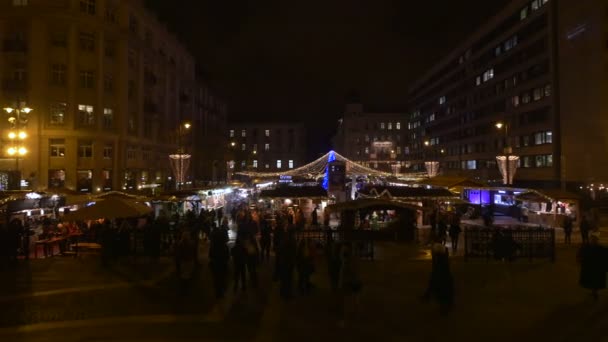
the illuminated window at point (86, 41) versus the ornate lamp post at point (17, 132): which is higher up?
the illuminated window at point (86, 41)

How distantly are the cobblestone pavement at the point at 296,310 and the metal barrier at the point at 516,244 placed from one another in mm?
1723

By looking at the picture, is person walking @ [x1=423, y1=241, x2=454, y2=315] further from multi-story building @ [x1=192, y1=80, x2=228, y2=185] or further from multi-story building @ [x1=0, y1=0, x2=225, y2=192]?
multi-story building @ [x1=192, y1=80, x2=228, y2=185]

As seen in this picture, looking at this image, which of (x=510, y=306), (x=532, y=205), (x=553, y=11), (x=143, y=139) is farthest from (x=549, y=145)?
(x=510, y=306)

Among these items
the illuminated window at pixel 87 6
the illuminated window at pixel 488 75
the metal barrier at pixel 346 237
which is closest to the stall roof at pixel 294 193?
the metal barrier at pixel 346 237

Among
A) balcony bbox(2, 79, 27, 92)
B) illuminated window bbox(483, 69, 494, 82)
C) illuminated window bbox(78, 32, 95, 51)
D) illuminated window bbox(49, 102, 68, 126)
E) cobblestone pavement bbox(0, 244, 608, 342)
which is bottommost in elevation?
cobblestone pavement bbox(0, 244, 608, 342)

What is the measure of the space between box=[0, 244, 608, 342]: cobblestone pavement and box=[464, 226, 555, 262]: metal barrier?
1723 mm

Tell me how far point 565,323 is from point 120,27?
39.2 m

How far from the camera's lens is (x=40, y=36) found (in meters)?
34.8

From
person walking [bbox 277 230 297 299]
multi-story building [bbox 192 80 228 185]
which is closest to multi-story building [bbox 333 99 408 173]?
multi-story building [bbox 192 80 228 185]

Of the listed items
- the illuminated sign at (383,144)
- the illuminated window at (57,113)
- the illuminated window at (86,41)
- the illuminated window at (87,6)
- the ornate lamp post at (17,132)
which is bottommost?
the ornate lamp post at (17,132)

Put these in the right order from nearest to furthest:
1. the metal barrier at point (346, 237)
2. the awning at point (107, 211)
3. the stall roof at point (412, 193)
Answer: the awning at point (107, 211) → the metal barrier at point (346, 237) → the stall roof at point (412, 193)

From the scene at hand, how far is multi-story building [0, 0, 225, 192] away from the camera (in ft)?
114

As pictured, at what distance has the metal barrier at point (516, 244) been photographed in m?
17.5

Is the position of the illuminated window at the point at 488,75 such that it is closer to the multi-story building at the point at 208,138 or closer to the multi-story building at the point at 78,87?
the multi-story building at the point at 208,138
